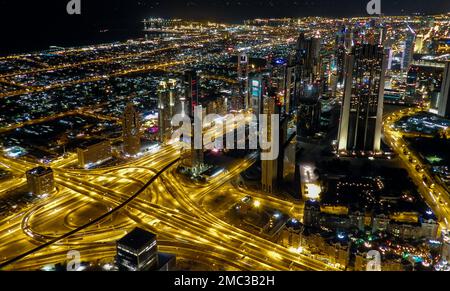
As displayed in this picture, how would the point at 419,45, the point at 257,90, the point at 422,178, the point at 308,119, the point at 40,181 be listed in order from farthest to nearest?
the point at 419,45, the point at 257,90, the point at 308,119, the point at 422,178, the point at 40,181

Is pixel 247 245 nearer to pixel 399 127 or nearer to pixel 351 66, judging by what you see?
pixel 351 66

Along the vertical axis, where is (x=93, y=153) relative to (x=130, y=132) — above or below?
below

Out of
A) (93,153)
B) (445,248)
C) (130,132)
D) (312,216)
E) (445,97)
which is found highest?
(445,97)

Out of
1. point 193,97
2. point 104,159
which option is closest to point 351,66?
point 193,97

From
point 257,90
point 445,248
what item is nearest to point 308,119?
point 257,90

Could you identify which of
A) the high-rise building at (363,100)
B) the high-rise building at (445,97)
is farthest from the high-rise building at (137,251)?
the high-rise building at (445,97)

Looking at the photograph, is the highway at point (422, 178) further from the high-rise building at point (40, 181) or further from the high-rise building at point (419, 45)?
the high-rise building at point (419, 45)

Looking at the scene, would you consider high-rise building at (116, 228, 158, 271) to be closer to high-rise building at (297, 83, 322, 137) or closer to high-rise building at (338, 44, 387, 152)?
high-rise building at (338, 44, 387, 152)

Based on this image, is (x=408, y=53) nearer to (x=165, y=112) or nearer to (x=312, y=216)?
(x=165, y=112)
